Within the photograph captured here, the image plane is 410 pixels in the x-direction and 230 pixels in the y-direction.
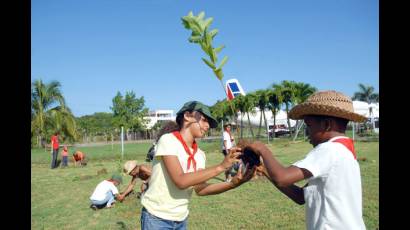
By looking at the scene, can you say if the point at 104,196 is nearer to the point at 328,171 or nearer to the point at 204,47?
the point at 204,47

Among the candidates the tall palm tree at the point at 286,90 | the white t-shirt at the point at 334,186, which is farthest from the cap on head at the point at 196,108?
the tall palm tree at the point at 286,90

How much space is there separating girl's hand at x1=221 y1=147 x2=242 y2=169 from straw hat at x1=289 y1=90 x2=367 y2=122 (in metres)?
0.56

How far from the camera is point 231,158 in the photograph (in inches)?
113

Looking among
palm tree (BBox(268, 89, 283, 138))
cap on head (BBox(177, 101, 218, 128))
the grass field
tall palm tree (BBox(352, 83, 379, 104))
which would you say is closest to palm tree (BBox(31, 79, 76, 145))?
palm tree (BBox(268, 89, 283, 138))

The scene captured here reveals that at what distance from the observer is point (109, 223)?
7180mm

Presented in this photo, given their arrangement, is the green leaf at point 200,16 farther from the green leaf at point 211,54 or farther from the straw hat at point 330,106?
→ the straw hat at point 330,106

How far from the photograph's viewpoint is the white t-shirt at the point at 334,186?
2367mm

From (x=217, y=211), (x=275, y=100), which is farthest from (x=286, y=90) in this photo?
(x=217, y=211)

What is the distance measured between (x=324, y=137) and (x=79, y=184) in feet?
38.5

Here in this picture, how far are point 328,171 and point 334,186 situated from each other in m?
0.11
